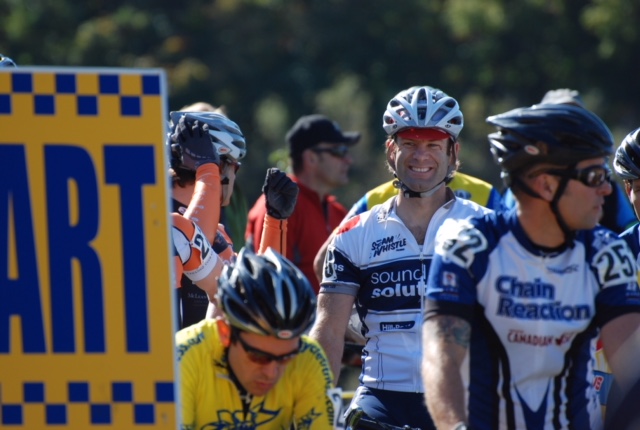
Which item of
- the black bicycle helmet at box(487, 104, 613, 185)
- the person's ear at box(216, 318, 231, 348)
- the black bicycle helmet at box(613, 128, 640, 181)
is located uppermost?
the black bicycle helmet at box(613, 128, 640, 181)

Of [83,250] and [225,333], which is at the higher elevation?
[83,250]

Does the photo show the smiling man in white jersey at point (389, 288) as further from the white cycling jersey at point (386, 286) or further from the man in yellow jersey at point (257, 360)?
the man in yellow jersey at point (257, 360)

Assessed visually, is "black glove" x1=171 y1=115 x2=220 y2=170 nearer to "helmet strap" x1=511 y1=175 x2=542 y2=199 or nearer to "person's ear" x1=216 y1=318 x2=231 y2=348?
"person's ear" x1=216 y1=318 x2=231 y2=348

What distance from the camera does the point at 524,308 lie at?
459cm

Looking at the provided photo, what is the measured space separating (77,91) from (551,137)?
5.32 ft

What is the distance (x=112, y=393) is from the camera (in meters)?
4.24

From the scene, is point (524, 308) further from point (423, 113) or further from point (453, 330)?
point (423, 113)

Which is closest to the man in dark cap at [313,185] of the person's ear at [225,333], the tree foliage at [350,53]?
the person's ear at [225,333]

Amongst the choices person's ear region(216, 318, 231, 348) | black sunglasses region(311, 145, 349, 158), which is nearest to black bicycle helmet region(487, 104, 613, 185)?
person's ear region(216, 318, 231, 348)

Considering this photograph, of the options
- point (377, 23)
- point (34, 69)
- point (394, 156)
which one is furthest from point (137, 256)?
point (377, 23)

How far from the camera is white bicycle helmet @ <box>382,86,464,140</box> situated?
6.48 meters

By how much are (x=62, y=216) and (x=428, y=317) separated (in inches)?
50.8

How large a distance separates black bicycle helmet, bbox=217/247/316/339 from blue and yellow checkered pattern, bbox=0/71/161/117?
2.58 ft

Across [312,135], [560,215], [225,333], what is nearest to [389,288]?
[225,333]
